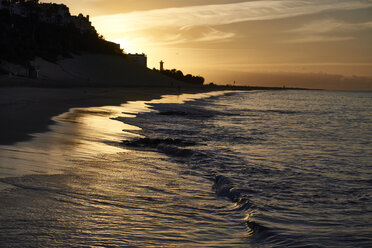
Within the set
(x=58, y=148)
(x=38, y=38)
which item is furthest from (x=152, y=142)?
(x=38, y=38)

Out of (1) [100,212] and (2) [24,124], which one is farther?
(2) [24,124]

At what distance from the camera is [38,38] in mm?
80500

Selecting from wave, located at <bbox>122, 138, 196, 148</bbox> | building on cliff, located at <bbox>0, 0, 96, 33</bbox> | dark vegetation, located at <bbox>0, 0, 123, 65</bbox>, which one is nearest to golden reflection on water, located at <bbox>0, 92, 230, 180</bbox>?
wave, located at <bbox>122, 138, 196, 148</bbox>

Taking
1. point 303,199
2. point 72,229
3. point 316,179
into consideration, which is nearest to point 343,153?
point 316,179

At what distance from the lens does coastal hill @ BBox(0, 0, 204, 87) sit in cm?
6202

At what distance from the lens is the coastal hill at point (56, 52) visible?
2442 inches

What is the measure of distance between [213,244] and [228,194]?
94.1 inches

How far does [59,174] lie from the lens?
21.9ft

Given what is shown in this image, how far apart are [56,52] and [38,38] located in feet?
17.8

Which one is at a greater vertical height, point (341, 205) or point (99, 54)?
point (99, 54)

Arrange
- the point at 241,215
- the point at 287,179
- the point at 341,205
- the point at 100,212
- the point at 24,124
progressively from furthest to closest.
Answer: the point at 24,124 < the point at 287,179 < the point at 341,205 < the point at 241,215 < the point at 100,212

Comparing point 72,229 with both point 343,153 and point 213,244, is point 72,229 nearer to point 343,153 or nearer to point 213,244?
point 213,244

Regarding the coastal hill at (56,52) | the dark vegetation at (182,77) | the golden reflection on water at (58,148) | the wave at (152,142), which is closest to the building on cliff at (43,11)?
the coastal hill at (56,52)

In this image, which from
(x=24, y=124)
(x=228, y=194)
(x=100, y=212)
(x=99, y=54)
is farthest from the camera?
(x=99, y=54)
